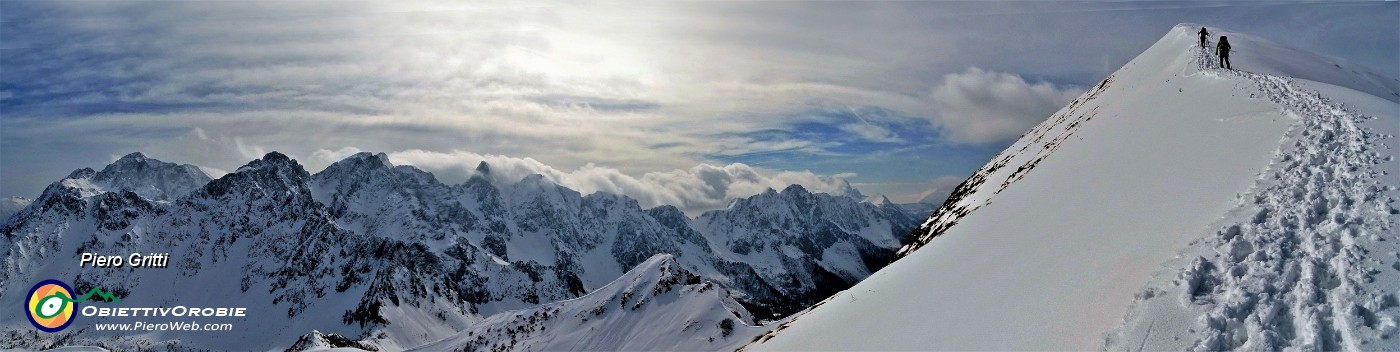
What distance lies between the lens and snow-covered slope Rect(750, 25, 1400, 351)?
15.1 m

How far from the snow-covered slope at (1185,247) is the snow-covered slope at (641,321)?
44.2 meters

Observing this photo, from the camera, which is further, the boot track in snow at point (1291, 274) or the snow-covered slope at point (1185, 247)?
the snow-covered slope at point (1185, 247)

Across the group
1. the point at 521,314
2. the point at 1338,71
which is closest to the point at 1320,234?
the point at 1338,71

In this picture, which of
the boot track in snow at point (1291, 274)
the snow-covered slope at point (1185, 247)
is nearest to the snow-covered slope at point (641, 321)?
the snow-covered slope at point (1185, 247)

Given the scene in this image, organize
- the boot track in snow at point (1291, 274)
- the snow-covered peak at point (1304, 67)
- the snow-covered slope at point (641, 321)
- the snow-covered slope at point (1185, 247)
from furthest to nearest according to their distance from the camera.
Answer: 1. the snow-covered slope at point (641, 321)
2. the snow-covered peak at point (1304, 67)
3. the snow-covered slope at point (1185, 247)
4. the boot track in snow at point (1291, 274)

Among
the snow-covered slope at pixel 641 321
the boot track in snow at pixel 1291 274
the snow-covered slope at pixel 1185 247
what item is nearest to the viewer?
the boot track in snow at pixel 1291 274

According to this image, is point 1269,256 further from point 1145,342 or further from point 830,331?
point 830,331

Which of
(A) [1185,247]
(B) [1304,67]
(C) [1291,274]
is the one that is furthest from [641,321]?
(C) [1291,274]

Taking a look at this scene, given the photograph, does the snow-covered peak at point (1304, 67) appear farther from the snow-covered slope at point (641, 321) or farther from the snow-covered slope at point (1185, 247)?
the snow-covered slope at point (641, 321)

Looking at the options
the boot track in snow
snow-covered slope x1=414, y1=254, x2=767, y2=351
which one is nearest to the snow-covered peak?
the boot track in snow

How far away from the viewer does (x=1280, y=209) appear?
18.3 m

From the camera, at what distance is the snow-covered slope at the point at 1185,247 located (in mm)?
15102

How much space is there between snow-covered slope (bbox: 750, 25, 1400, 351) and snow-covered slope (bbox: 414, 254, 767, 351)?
145 feet

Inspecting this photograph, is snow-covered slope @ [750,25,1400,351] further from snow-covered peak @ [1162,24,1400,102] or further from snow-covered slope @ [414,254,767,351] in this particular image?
snow-covered slope @ [414,254,767,351]
